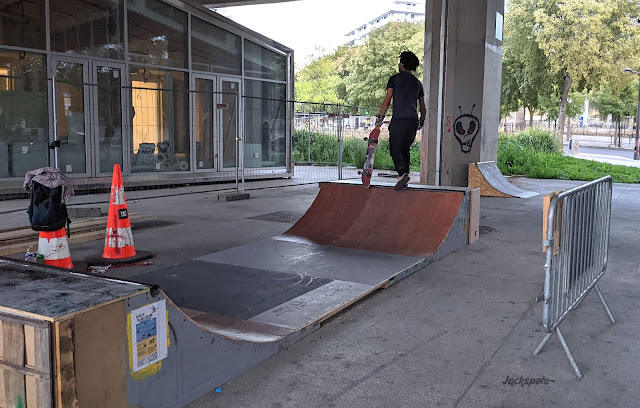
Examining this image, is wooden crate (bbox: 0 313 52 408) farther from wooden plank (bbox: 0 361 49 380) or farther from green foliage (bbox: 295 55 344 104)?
green foliage (bbox: 295 55 344 104)

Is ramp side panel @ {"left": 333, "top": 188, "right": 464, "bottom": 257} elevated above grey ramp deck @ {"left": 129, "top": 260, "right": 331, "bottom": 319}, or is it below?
above

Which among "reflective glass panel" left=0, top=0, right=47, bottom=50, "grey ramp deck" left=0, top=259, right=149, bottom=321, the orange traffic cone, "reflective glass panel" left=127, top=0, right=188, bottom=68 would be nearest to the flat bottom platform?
the orange traffic cone

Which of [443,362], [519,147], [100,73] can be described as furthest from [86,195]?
[519,147]

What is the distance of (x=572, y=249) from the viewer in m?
4.43

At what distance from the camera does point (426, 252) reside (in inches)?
285

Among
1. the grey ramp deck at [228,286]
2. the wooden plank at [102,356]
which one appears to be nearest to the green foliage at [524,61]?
the grey ramp deck at [228,286]

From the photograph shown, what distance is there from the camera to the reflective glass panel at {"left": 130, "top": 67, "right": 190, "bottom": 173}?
1540cm

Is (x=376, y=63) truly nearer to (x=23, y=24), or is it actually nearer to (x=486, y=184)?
(x=486, y=184)

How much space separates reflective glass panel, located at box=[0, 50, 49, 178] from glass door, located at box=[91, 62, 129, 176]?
1205mm

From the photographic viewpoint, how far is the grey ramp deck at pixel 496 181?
14.5m

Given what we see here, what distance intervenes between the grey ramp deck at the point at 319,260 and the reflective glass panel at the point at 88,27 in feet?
30.6

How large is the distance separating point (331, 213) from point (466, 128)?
708cm

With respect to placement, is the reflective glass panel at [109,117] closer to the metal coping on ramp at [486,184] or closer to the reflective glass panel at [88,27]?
the reflective glass panel at [88,27]

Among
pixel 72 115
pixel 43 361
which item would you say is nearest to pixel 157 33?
pixel 72 115
